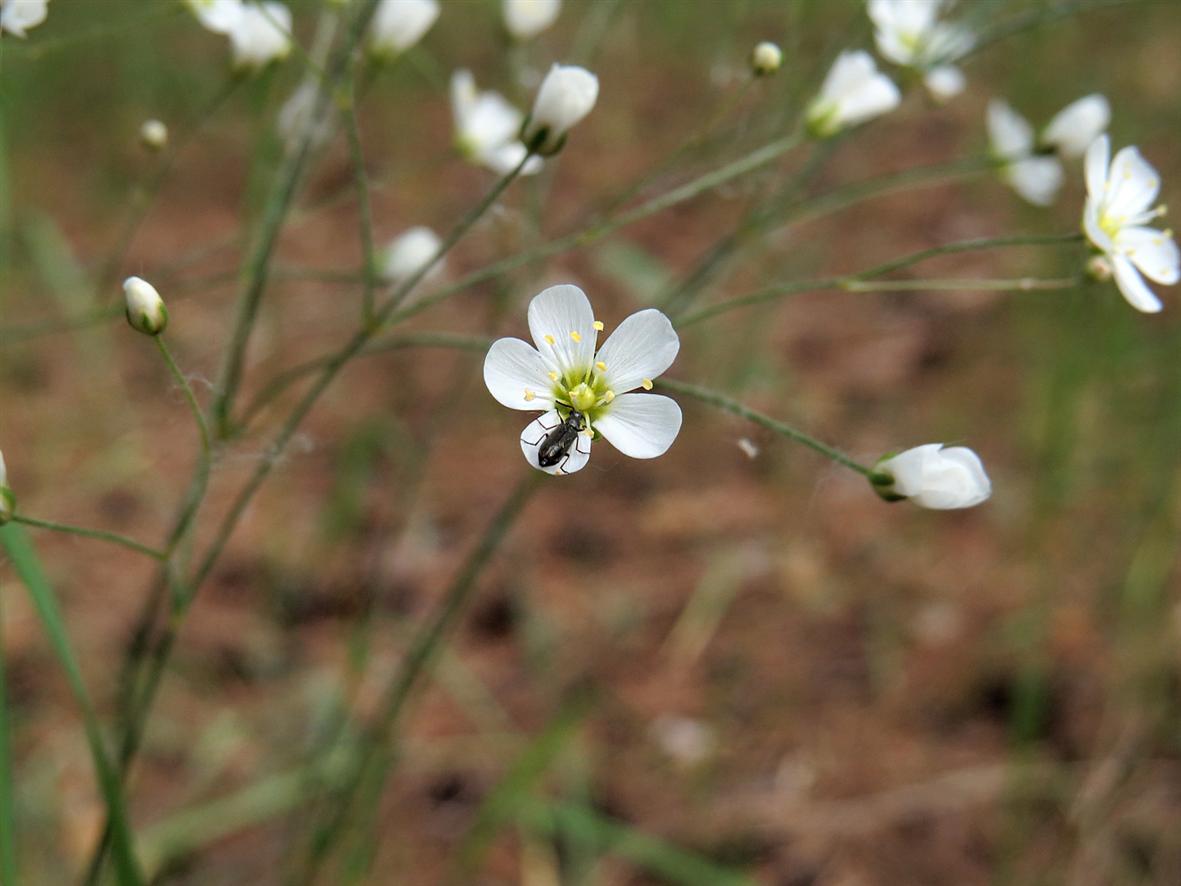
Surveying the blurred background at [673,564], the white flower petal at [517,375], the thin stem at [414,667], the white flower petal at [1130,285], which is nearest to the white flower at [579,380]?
the white flower petal at [517,375]

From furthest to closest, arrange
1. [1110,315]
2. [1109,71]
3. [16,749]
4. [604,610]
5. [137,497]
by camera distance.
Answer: [1109,71] < [137,497] < [604,610] < [1110,315] < [16,749]

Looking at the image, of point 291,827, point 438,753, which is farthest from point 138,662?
point 438,753

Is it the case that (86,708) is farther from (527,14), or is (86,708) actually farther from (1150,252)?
(1150,252)

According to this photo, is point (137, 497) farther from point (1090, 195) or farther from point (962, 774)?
point (1090, 195)

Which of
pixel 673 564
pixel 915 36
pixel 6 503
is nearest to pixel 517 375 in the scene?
pixel 6 503

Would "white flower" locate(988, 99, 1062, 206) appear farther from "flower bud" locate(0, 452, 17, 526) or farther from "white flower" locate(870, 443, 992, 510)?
"flower bud" locate(0, 452, 17, 526)

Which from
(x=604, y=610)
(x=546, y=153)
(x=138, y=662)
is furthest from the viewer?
(x=604, y=610)
